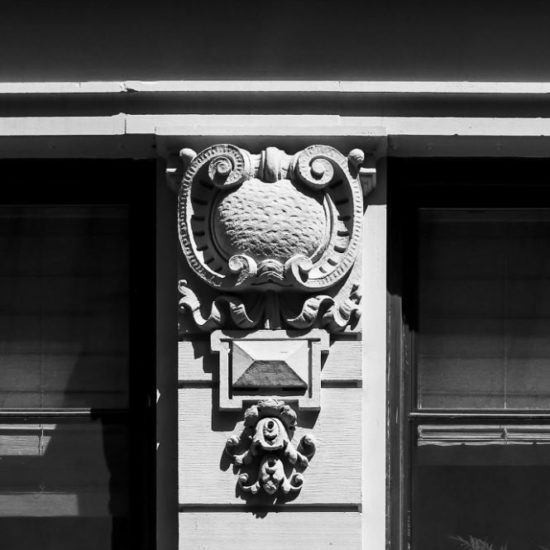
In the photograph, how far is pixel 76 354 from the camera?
735 centimetres

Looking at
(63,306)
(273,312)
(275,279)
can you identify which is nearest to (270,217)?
(275,279)

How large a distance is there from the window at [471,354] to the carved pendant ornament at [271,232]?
0.44 metres

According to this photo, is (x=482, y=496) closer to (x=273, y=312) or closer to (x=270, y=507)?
(x=270, y=507)

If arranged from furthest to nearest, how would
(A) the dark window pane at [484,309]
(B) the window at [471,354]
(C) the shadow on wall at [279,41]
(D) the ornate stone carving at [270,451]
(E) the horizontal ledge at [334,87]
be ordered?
(A) the dark window pane at [484,309]
(B) the window at [471,354]
(C) the shadow on wall at [279,41]
(E) the horizontal ledge at [334,87]
(D) the ornate stone carving at [270,451]

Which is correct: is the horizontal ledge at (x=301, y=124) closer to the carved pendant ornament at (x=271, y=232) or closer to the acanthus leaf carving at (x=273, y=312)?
the carved pendant ornament at (x=271, y=232)

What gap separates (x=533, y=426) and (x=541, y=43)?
202 centimetres

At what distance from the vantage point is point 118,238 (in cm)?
740

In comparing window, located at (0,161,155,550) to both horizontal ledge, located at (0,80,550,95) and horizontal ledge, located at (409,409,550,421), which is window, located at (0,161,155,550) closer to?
horizontal ledge, located at (0,80,550,95)

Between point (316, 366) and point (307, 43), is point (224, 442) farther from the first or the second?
point (307, 43)

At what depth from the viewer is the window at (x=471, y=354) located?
23.6ft

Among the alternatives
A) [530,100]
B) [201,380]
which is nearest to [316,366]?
[201,380]

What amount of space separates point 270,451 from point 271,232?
1095 mm

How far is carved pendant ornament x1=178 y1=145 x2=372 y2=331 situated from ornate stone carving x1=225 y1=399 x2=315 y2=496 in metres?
0.45

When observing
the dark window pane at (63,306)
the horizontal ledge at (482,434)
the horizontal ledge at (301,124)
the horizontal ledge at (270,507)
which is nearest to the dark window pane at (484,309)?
the horizontal ledge at (482,434)
